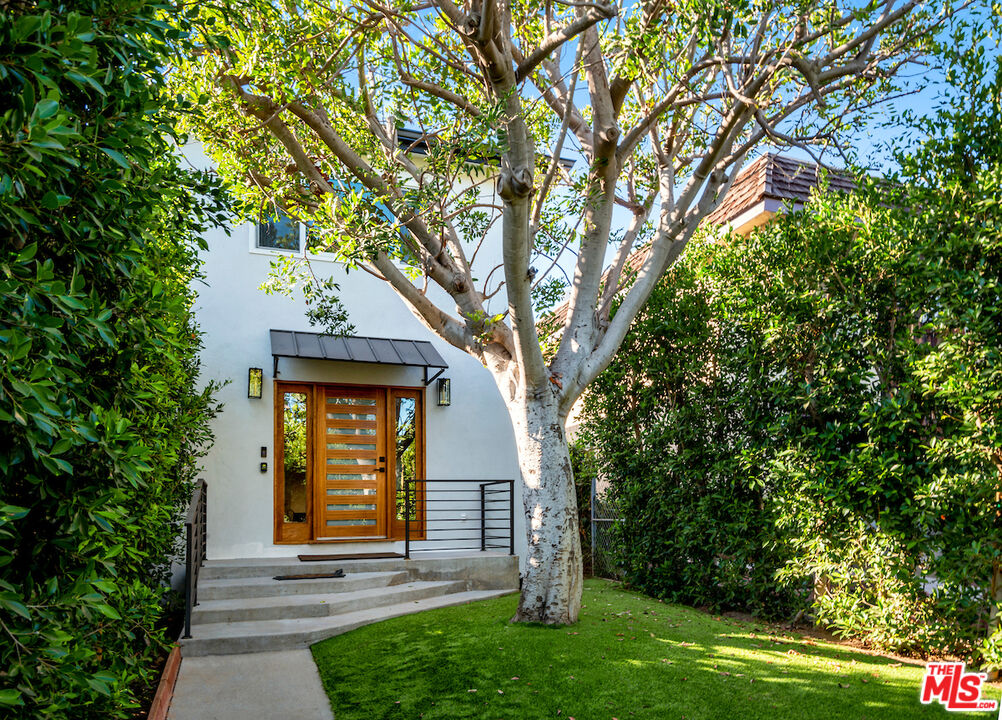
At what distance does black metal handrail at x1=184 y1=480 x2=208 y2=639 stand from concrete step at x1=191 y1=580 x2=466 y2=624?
21 centimetres

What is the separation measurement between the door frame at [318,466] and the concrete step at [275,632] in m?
2.73

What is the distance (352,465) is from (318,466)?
507mm

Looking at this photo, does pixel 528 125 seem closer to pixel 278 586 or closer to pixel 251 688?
pixel 251 688

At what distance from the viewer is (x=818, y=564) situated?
6031 mm

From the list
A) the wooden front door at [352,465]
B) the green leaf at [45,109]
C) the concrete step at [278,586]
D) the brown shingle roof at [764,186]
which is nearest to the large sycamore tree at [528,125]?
the brown shingle roof at [764,186]

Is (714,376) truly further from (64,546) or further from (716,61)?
(64,546)

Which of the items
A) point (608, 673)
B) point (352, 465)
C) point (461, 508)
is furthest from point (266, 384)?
point (608, 673)

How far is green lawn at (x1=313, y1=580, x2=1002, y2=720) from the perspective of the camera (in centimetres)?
457

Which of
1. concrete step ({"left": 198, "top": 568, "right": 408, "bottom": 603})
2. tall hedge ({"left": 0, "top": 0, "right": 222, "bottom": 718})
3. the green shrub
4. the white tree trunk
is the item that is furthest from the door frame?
tall hedge ({"left": 0, "top": 0, "right": 222, "bottom": 718})

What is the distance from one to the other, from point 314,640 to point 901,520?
5.17 meters

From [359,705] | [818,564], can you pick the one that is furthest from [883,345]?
[359,705]

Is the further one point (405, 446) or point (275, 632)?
point (405, 446)

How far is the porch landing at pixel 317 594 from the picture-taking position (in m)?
6.73

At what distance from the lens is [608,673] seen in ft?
16.9
